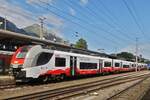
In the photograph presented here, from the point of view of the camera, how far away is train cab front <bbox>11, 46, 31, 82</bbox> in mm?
26172

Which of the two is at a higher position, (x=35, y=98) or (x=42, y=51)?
(x=42, y=51)

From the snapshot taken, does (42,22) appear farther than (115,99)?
Yes

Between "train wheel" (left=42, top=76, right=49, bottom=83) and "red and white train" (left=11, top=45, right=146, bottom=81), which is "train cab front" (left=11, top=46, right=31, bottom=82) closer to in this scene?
"red and white train" (left=11, top=45, right=146, bottom=81)

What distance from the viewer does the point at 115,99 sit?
730 inches

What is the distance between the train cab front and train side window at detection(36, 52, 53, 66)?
1.18 m

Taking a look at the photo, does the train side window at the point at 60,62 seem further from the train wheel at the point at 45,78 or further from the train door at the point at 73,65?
the train door at the point at 73,65

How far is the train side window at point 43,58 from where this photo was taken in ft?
90.0

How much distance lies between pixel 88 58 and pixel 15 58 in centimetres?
1549

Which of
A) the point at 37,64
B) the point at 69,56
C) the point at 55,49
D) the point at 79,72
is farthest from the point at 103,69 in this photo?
the point at 37,64

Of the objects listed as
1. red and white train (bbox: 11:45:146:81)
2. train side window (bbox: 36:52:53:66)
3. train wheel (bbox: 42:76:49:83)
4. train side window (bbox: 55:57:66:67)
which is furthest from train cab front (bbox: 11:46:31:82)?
train side window (bbox: 55:57:66:67)

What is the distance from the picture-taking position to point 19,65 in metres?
26.4

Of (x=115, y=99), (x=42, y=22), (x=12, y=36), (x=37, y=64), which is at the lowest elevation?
(x=115, y=99)

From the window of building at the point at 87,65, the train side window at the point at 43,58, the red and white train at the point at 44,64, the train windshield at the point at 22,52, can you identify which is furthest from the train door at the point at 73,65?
the train windshield at the point at 22,52

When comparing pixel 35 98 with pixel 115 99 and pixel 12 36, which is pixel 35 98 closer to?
pixel 115 99
